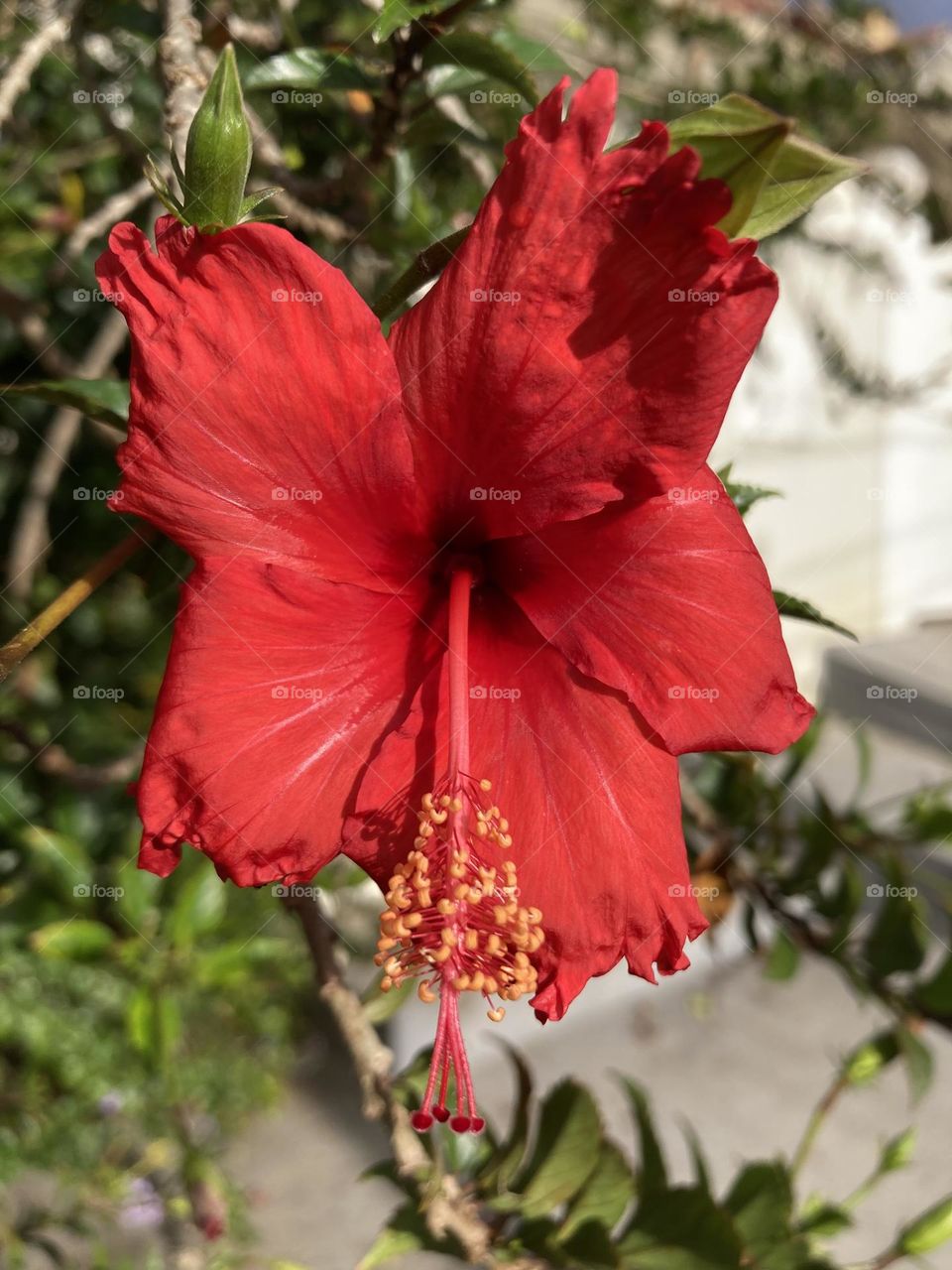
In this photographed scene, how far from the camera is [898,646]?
4059 mm

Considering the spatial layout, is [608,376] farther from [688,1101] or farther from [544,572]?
[688,1101]

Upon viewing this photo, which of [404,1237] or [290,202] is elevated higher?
[290,202]

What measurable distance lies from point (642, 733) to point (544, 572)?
0.12 m

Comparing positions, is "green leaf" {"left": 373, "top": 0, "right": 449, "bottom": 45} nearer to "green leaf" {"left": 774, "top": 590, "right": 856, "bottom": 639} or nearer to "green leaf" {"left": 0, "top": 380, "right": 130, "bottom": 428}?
"green leaf" {"left": 0, "top": 380, "right": 130, "bottom": 428}

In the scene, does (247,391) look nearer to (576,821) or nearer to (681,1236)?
(576,821)

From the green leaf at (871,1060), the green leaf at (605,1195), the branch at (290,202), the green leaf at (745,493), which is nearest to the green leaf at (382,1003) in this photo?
the green leaf at (605,1195)

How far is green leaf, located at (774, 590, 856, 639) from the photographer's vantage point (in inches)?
25.0

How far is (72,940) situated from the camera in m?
1.37

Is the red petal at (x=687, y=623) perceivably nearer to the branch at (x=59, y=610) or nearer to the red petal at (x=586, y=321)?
the red petal at (x=586, y=321)

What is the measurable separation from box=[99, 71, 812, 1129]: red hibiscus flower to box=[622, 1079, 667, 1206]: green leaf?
1.41 feet

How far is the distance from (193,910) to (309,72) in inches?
43.9

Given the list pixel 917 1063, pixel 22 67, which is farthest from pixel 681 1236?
pixel 22 67

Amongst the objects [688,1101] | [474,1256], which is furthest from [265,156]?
[688,1101]

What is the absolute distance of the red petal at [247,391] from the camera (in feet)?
1.69
